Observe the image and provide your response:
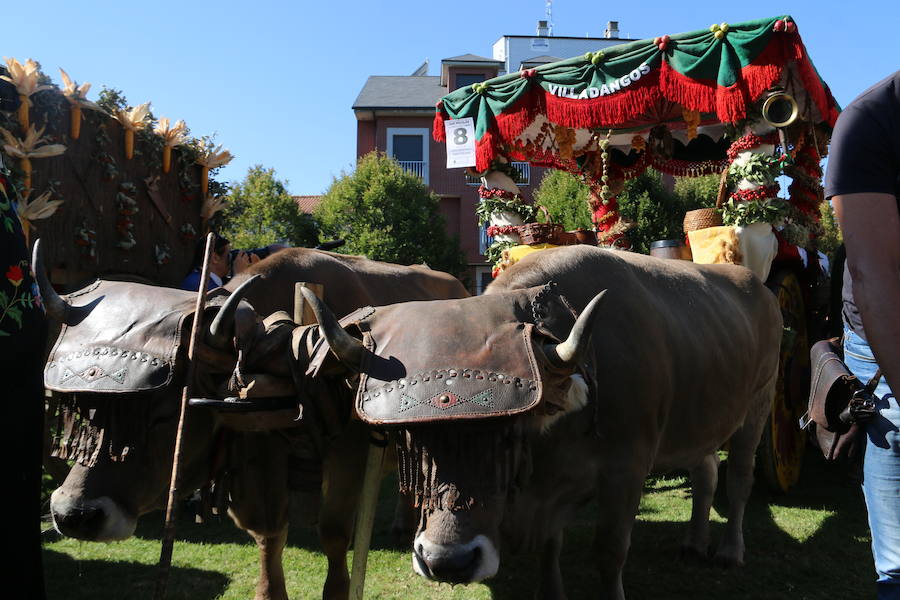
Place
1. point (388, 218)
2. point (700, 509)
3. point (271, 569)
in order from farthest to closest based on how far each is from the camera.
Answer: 1. point (388, 218)
2. point (700, 509)
3. point (271, 569)

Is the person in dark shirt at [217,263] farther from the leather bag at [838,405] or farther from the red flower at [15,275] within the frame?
the leather bag at [838,405]

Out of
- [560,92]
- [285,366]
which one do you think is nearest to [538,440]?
[285,366]

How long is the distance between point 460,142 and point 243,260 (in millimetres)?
3203

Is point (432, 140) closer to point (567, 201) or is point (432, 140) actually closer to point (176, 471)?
point (567, 201)

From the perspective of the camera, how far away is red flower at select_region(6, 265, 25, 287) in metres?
2.00

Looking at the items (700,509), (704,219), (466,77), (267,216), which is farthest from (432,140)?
(700,509)

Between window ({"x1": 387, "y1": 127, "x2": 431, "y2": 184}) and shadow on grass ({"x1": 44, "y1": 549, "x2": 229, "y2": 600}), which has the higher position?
window ({"x1": 387, "y1": 127, "x2": 431, "y2": 184})

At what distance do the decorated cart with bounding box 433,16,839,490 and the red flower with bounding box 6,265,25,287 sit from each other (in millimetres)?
4609

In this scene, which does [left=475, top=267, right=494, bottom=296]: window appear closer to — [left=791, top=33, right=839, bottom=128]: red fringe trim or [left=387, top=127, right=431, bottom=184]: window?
[left=387, top=127, right=431, bottom=184]: window

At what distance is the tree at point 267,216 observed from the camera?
78.7 feet

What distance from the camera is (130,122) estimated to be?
511 centimetres

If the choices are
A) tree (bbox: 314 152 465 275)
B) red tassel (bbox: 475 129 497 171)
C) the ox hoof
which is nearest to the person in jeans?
the ox hoof

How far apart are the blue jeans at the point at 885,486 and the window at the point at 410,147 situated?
83.7 ft

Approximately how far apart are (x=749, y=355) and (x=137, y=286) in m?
3.70
